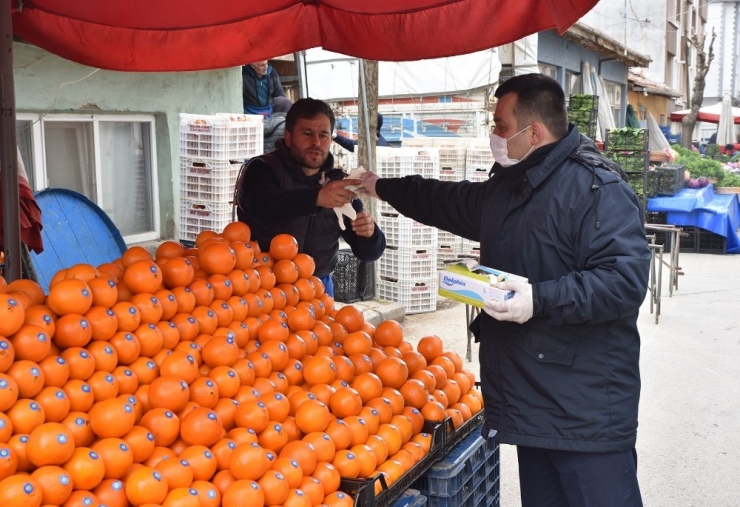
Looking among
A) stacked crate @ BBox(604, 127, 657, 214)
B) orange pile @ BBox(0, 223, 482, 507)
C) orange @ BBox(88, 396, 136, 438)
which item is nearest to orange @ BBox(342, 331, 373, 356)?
orange pile @ BBox(0, 223, 482, 507)

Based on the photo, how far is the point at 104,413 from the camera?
2469 mm

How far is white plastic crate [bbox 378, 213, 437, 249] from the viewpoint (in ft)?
31.0

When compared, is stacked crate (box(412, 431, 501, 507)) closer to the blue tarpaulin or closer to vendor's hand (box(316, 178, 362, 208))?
vendor's hand (box(316, 178, 362, 208))

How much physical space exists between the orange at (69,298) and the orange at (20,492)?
2.30ft

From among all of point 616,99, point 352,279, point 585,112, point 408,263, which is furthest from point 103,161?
point 616,99

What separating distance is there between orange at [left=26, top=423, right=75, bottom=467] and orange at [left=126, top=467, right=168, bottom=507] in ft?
0.69

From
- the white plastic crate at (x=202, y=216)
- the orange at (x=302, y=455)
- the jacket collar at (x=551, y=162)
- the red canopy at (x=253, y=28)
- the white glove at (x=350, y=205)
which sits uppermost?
the red canopy at (x=253, y=28)

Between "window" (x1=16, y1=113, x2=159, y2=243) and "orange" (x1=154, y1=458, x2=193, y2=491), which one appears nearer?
"orange" (x1=154, y1=458, x2=193, y2=491)

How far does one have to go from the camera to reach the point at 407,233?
944cm

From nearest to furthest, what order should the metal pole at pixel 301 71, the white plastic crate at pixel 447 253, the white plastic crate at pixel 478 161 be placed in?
the metal pole at pixel 301 71, the white plastic crate at pixel 447 253, the white plastic crate at pixel 478 161

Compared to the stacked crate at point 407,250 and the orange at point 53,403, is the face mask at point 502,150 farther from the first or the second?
the stacked crate at point 407,250

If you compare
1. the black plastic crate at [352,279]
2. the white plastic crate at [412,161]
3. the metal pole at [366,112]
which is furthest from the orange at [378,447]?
the white plastic crate at [412,161]

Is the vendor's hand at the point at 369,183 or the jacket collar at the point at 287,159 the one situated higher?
the jacket collar at the point at 287,159

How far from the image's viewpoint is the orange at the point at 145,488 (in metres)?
2.34
